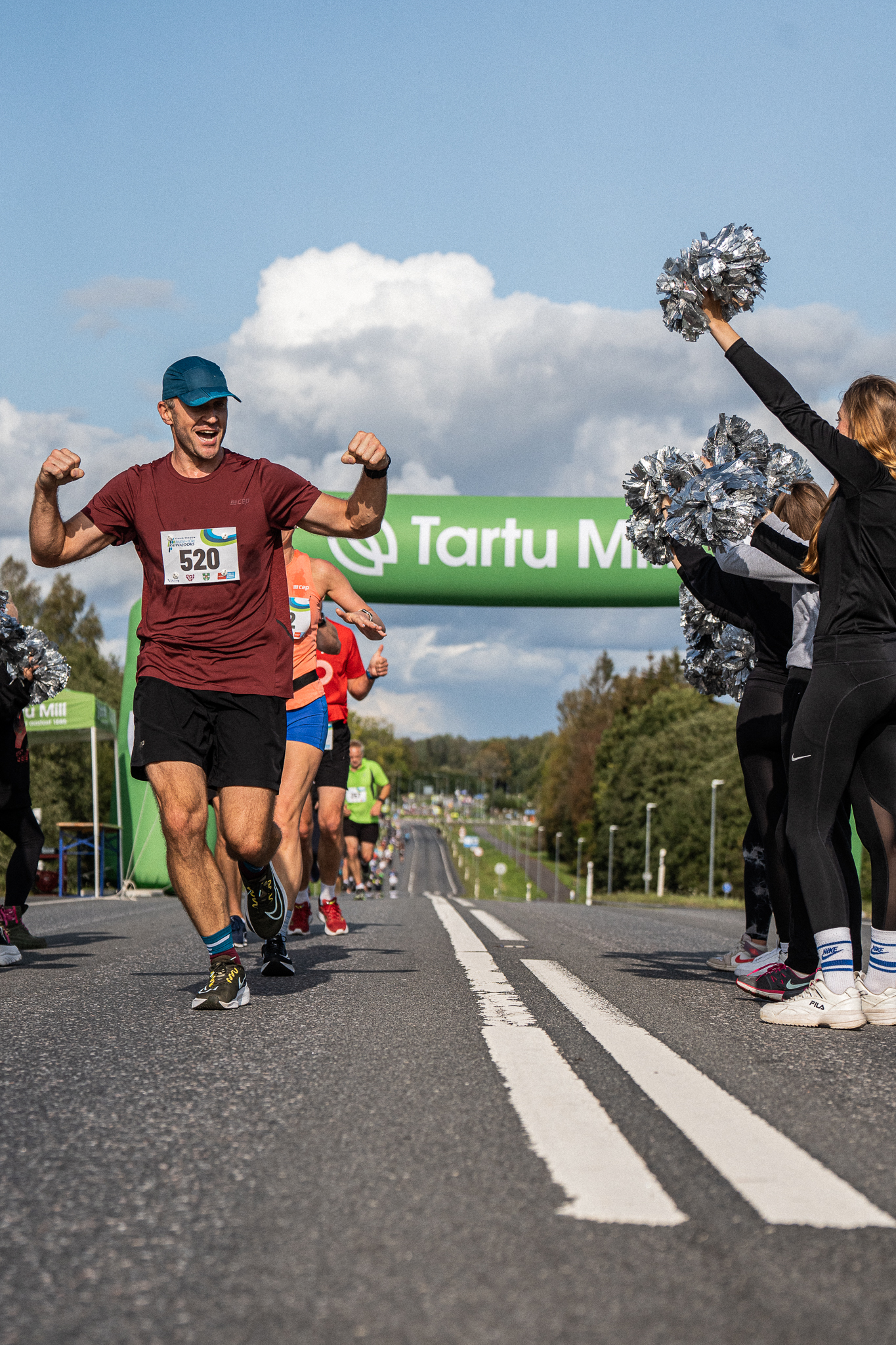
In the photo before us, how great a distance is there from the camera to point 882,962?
4406mm

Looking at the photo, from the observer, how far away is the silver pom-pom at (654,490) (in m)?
5.93

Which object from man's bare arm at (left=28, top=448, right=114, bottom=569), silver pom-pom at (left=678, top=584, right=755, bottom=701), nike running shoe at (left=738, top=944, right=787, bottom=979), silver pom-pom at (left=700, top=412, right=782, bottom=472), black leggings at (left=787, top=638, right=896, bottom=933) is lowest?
nike running shoe at (left=738, top=944, right=787, bottom=979)

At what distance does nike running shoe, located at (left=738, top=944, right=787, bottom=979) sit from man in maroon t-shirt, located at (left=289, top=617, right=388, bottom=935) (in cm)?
314

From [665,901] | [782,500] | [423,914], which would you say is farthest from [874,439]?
[665,901]

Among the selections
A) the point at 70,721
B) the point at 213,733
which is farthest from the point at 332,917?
the point at 70,721

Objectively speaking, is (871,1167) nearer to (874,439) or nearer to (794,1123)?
(794,1123)

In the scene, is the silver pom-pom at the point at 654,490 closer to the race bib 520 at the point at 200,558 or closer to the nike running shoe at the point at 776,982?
the nike running shoe at the point at 776,982

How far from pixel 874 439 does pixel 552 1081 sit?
2.46m

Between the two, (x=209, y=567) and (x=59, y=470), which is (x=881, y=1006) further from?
(x=59, y=470)

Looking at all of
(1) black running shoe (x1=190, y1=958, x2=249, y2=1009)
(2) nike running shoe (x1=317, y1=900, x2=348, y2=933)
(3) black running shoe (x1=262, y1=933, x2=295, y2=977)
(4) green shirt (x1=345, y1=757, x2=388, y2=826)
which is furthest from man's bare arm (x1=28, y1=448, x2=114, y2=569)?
(4) green shirt (x1=345, y1=757, x2=388, y2=826)

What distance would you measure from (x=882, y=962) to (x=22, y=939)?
5087mm

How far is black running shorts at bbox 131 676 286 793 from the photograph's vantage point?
447 centimetres

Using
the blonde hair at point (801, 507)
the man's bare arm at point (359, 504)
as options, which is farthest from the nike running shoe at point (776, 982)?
the man's bare arm at point (359, 504)

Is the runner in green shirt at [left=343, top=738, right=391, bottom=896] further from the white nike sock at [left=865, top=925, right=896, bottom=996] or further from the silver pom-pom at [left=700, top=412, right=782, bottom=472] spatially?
the white nike sock at [left=865, top=925, right=896, bottom=996]
